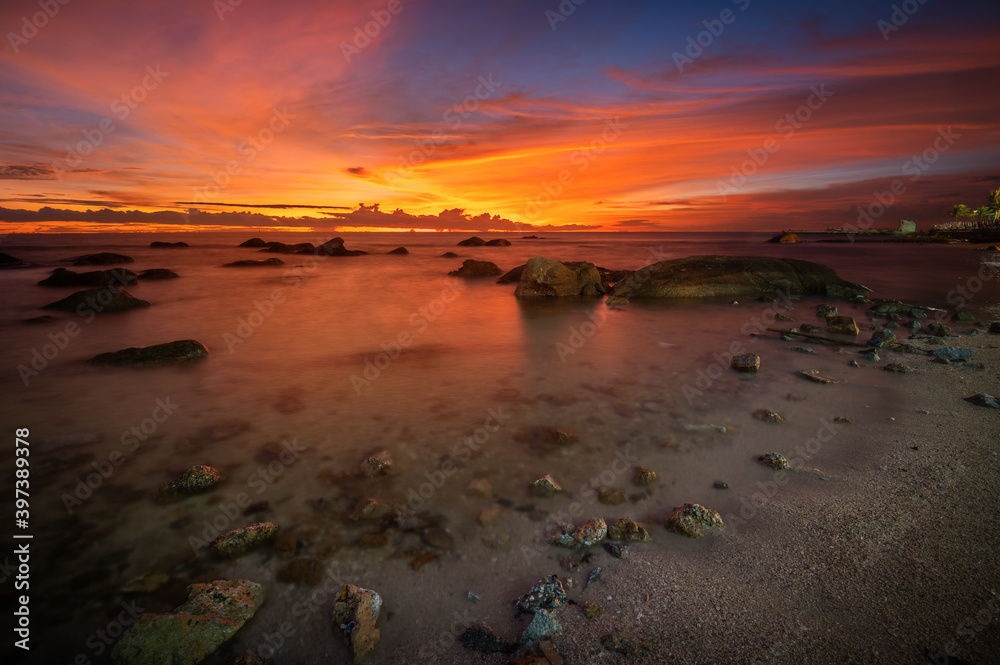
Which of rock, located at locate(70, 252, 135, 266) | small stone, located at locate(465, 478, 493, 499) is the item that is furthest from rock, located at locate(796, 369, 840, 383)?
rock, located at locate(70, 252, 135, 266)

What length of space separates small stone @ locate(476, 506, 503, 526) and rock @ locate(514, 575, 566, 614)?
2.40 ft

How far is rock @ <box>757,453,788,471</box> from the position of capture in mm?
3840

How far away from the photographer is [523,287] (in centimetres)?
1564

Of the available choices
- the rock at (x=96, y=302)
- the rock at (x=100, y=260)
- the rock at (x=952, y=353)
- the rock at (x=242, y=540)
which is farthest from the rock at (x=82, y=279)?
the rock at (x=952, y=353)

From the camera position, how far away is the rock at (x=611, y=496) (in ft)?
11.4

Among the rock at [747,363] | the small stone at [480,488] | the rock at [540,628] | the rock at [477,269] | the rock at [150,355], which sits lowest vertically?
the rock at [540,628]

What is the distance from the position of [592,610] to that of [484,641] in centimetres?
65

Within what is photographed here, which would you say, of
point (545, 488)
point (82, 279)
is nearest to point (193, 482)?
point (545, 488)

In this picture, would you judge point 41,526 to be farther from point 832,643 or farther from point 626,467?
point 832,643

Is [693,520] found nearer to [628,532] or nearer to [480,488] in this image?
[628,532]

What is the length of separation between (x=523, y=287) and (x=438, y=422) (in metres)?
11.1

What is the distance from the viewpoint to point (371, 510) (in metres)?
3.32

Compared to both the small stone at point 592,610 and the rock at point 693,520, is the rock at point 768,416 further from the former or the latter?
the small stone at point 592,610

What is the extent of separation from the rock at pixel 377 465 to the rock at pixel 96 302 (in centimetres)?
1295
